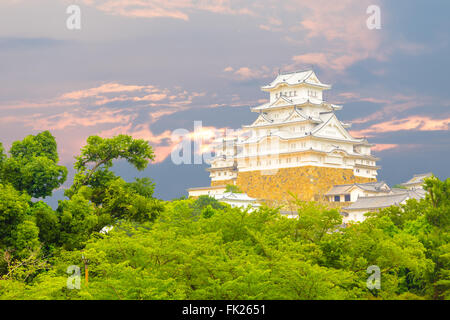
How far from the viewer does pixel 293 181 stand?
74188 millimetres

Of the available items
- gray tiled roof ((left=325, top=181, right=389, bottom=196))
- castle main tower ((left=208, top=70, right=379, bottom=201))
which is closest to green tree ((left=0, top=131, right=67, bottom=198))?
castle main tower ((left=208, top=70, right=379, bottom=201))

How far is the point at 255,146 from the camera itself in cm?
7912

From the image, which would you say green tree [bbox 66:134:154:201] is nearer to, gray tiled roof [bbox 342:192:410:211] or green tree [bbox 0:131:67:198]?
green tree [bbox 0:131:67:198]

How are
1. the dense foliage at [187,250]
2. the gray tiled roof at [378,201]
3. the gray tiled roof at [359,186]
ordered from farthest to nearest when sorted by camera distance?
the gray tiled roof at [359,186] < the gray tiled roof at [378,201] < the dense foliage at [187,250]

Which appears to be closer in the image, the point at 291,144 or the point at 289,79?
the point at 291,144

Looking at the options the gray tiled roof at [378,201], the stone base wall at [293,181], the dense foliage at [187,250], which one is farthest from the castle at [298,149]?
the dense foliage at [187,250]

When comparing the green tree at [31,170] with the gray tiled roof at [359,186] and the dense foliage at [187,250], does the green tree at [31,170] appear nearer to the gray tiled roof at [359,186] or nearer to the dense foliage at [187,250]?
the dense foliage at [187,250]

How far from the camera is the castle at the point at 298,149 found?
7444cm

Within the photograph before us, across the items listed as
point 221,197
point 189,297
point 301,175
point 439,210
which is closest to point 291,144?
point 301,175

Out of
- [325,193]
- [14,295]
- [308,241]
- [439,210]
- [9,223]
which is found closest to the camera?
[14,295]

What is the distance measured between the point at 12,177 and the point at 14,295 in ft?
29.3

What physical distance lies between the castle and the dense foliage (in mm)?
44855

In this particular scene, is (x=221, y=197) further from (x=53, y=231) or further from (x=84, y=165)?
(x=53, y=231)

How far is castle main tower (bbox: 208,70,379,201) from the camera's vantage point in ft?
244
